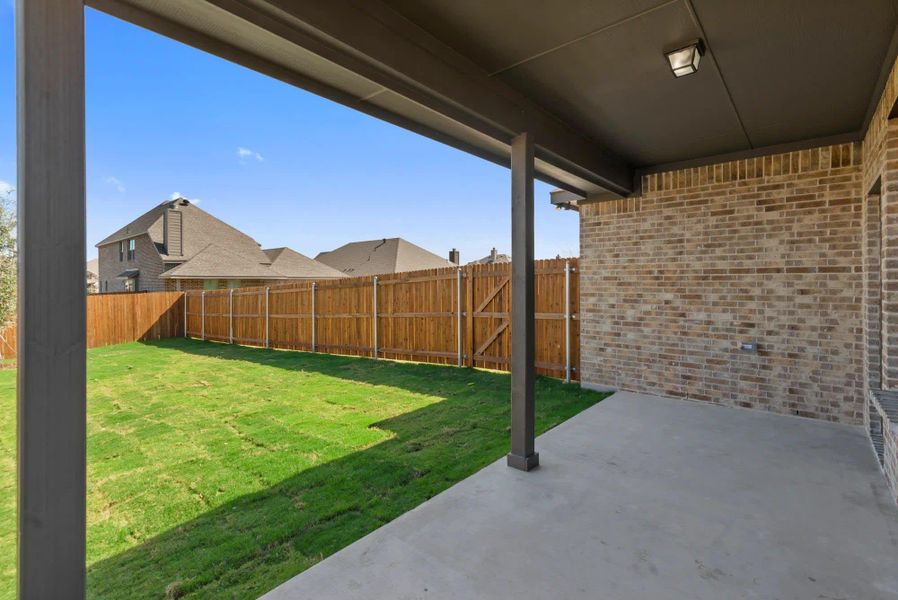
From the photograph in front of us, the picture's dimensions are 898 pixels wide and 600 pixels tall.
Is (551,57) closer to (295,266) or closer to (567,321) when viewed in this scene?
(567,321)

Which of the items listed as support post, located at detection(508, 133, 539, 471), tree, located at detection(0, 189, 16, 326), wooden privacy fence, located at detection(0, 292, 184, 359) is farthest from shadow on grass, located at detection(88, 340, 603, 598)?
wooden privacy fence, located at detection(0, 292, 184, 359)

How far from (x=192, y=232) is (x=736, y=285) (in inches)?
807

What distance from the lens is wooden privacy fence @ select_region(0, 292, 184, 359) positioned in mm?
13477

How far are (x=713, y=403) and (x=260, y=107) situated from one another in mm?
20599

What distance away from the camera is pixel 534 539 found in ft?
8.09

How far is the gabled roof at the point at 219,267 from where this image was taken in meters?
17.1

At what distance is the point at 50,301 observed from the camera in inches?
53.9

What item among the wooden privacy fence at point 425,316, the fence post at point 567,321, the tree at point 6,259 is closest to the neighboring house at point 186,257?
the wooden privacy fence at point 425,316

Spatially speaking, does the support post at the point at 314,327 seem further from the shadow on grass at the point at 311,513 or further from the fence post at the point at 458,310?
the shadow on grass at the point at 311,513

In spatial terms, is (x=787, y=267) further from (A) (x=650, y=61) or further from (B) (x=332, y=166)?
(B) (x=332, y=166)

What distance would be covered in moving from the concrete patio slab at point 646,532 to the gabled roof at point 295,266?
19.0 m

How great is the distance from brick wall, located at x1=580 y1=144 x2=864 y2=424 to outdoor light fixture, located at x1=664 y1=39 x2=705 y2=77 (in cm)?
271

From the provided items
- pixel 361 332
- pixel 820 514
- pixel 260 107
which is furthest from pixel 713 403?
pixel 260 107

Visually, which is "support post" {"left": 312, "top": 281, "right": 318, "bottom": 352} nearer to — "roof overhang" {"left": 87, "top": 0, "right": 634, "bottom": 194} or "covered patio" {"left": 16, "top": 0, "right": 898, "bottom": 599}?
"covered patio" {"left": 16, "top": 0, "right": 898, "bottom": 599}
